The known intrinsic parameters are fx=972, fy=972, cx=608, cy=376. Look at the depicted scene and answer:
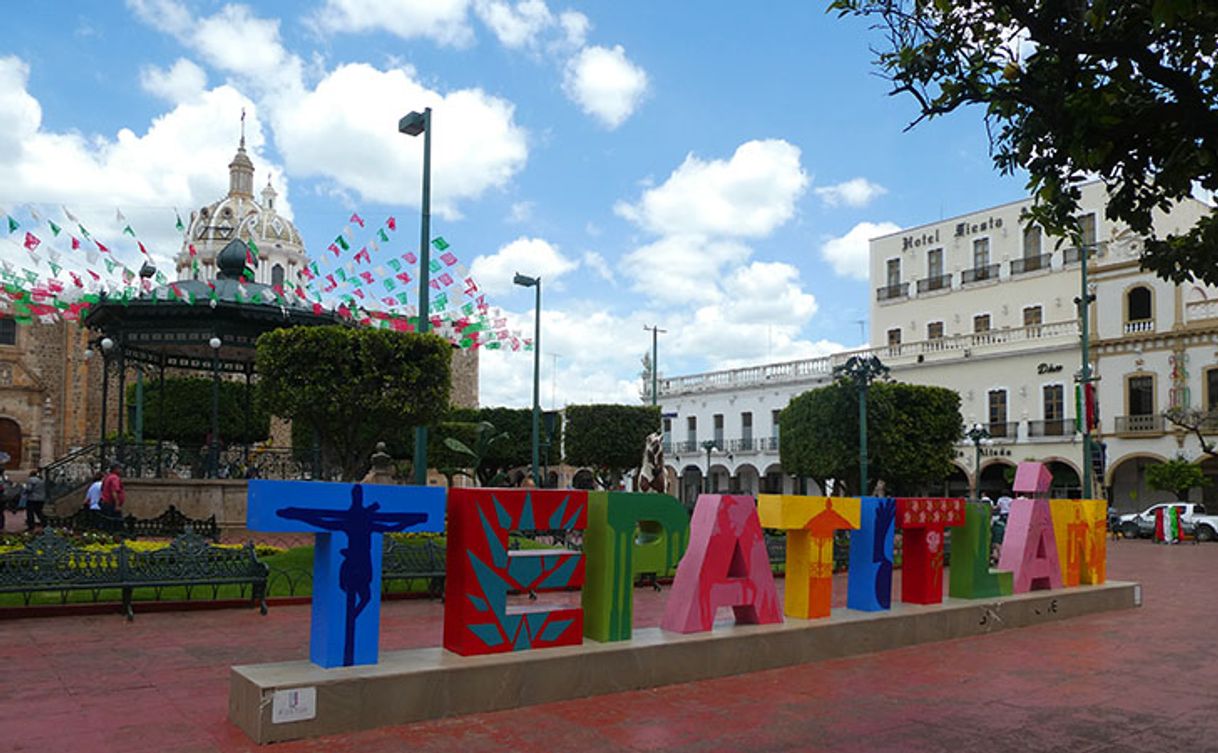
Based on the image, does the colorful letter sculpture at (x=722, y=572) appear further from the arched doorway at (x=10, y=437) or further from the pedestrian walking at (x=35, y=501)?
the arched doorway at (x=10, y=437)

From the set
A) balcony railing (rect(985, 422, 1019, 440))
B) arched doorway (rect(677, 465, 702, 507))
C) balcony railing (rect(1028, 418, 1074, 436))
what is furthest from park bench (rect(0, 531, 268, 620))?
arched doorway (rect(677, 465, 702, 507))

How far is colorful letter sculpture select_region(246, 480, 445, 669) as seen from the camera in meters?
6.22

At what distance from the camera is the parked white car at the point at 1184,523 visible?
30500 mm

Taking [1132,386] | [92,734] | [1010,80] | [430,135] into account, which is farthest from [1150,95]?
[1132,386]

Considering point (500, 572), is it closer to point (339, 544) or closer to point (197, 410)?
point (339, 544)

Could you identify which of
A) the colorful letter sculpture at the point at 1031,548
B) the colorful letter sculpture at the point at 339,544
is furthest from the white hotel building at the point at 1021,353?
the colorful letter sculpture at the point at 339,544

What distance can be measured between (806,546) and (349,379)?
9252 millimetres

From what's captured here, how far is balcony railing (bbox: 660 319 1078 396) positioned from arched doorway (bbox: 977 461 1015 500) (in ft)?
15.3

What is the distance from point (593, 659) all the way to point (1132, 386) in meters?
35.4

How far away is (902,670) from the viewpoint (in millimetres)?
A: 8508

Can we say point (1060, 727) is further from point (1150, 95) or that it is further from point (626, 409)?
point (626, 409)

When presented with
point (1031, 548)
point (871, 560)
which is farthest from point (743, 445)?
point (871, 560)

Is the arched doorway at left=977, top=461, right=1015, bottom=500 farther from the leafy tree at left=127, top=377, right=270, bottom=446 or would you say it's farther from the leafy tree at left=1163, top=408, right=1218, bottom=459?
the leafy tree at left=127, top=377, right=270, bottom=446

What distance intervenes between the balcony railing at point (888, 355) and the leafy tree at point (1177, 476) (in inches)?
250
